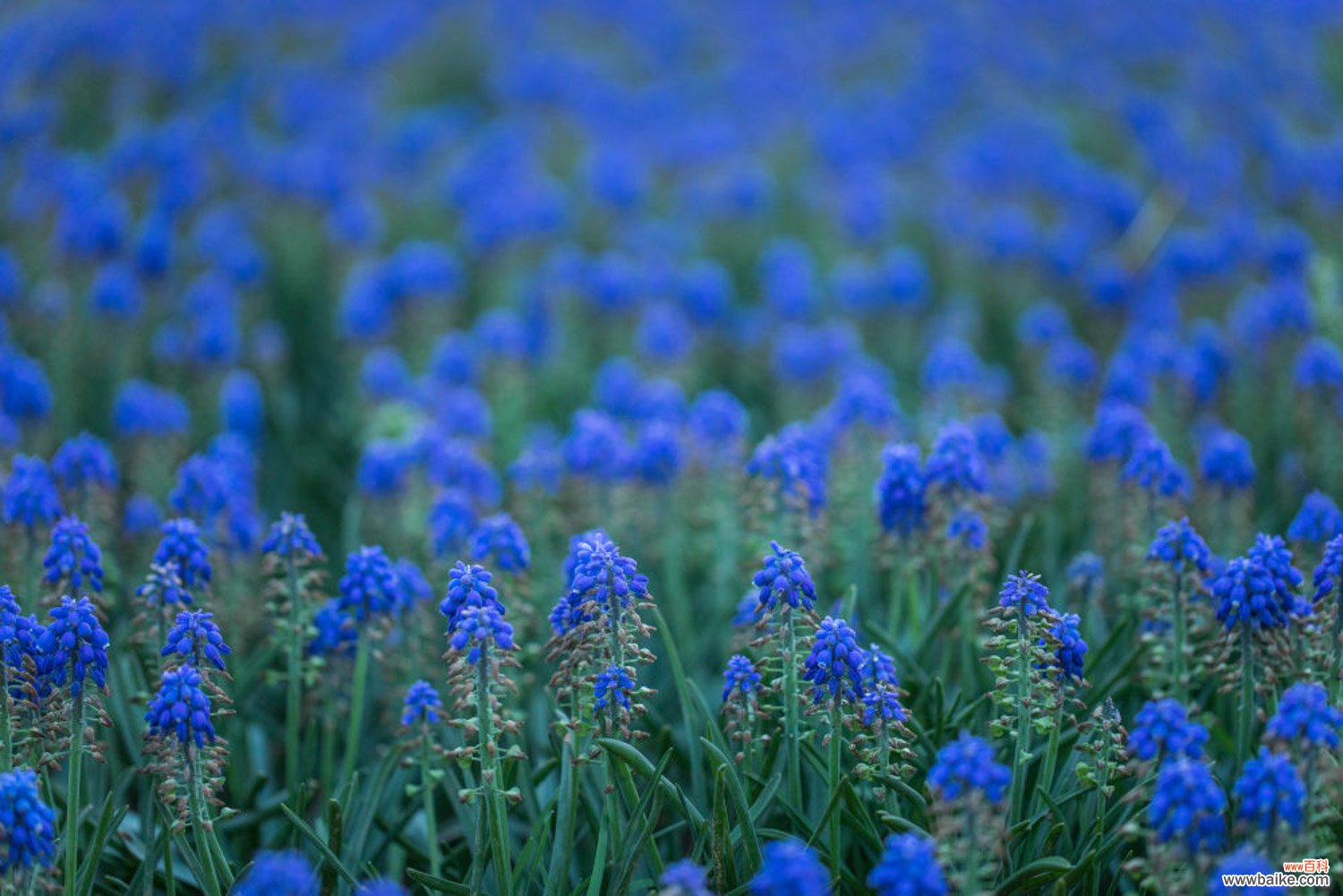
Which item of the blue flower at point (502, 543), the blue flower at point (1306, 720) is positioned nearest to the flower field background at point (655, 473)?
the blue flower at point (1306, 720)

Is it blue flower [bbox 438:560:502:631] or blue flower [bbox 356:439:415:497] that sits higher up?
blue flower [bbox 356:439:415:497]

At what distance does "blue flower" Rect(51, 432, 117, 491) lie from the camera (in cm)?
586

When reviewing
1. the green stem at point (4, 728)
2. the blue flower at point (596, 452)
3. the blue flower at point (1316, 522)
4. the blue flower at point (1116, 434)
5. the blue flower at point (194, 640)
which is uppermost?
the blue flower at point (1116, 434)

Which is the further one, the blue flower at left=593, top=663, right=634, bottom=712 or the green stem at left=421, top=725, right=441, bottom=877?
the green stem at left=421, top=725, right=441, bottom=877

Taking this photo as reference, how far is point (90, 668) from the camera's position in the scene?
4.01 meters

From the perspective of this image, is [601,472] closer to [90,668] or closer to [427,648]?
[427,648]

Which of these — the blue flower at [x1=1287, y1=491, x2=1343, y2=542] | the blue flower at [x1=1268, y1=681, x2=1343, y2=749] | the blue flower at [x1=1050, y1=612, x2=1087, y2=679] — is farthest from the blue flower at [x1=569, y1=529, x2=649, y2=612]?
the blue flower at [x1=1287, y1=491, x2=1343, y2=542]

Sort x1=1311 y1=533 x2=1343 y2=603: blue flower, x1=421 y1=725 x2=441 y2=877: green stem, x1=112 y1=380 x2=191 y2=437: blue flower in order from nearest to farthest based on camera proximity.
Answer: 1. x1=1311 y1=533 x2=1343 y2=603: blue flower
2. x1=421 y1=725 x2=441 y2=877: green stem
3. x1=112 y1=380 x2=191 y2=437: blue flower

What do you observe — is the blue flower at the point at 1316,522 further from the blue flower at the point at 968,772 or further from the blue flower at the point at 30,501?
the blue flower at the point at 30,501

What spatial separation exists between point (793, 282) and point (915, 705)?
6092 millimetres

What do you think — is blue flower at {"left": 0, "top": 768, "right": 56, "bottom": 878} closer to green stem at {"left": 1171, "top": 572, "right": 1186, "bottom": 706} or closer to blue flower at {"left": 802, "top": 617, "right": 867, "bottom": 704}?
blue flower at {"left": 802, "top": 617, "right": 867, "bottom": 704}

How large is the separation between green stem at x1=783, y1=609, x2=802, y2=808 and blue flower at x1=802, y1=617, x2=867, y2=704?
15cm

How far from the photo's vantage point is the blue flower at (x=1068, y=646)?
13.7ft

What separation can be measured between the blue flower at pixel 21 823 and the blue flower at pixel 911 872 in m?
2.38
